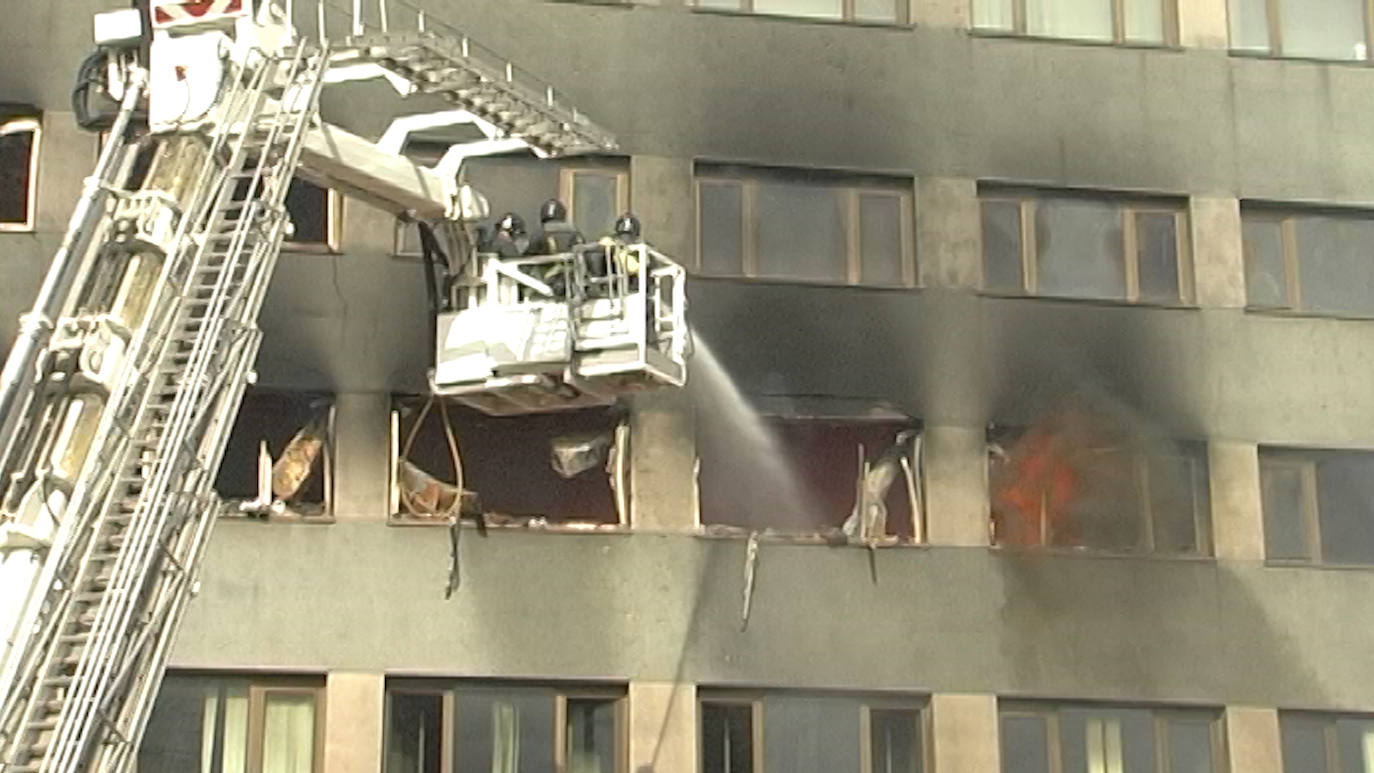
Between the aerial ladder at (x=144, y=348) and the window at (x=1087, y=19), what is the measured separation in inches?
387

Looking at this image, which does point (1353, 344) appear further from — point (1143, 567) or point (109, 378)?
point (109, 378)

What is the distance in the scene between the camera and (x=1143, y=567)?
84.7 ft

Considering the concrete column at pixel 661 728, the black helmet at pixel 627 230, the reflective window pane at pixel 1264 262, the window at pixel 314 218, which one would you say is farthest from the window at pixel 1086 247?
the window at pixel 314 218

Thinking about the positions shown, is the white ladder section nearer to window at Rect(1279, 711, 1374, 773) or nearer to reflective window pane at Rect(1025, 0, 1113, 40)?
reflective window pane at Rect(1025, 0, 1113, 40)

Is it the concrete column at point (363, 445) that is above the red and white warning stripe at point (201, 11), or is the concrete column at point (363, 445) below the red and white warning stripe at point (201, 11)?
below

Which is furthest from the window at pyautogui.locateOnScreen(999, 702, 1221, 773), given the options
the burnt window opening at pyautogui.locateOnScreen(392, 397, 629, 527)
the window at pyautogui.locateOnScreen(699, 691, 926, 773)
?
the burnt window opening at pyautogui.locateOnScreen(392, 397, 629, 527)

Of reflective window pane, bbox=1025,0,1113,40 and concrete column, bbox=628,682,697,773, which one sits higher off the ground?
reflective window pane, bbox=1025,0,1113,40

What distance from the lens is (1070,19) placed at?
90.8ft

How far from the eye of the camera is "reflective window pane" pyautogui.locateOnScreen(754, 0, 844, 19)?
26.6 metres

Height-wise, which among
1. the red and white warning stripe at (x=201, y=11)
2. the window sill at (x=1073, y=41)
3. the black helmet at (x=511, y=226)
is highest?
the window sill at (x=1073, y=41)

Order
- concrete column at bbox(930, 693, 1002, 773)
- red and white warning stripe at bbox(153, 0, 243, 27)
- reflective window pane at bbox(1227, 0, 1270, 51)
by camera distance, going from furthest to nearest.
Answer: reflective window pane at bbox(1227, 0, 1270, 51)
concrete column at bbox(930, 693, 1002, 773)
red and white warning stripe at bbox(153, 0, 243, 27)

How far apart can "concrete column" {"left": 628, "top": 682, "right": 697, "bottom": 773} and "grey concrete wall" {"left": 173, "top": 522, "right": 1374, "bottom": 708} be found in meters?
0.15

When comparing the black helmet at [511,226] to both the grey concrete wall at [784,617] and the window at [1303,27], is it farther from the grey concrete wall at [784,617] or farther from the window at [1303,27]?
the window at [1303,27]

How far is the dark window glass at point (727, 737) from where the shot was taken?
80.0 ft
